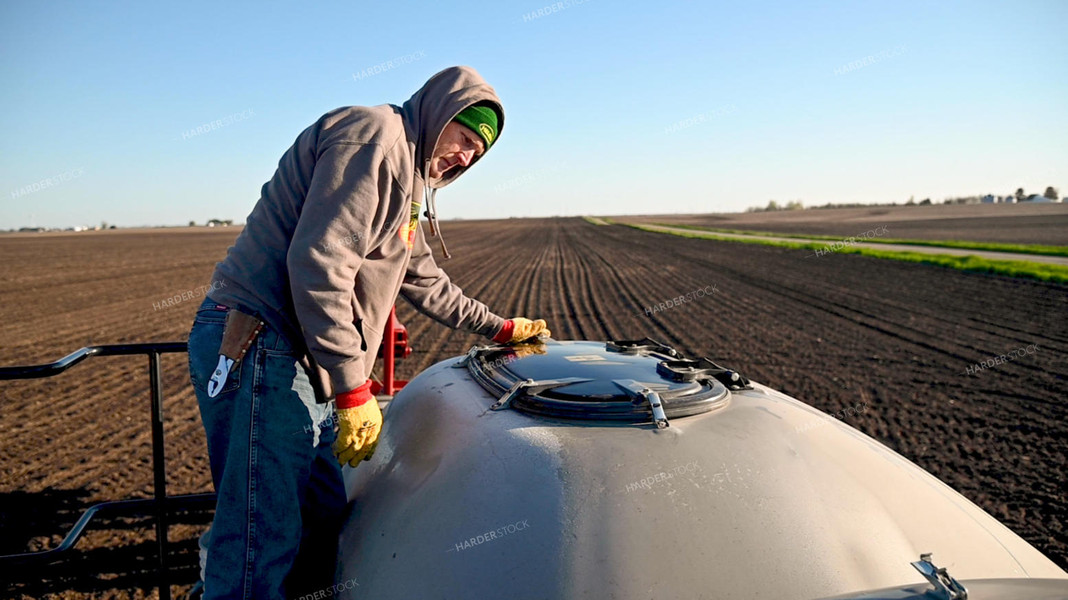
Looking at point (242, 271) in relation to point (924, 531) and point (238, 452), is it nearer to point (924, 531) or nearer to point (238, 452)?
point (238, 452)

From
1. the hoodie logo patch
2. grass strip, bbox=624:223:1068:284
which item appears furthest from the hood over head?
grass strip, bbox=624:223:1068:284

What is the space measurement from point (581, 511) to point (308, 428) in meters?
0.89

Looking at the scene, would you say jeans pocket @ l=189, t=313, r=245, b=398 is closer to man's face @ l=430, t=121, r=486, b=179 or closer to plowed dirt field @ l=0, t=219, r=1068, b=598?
man's face @ l=430, t=121, r=486, b=179

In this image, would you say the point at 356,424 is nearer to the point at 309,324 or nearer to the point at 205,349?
the point at 309,324

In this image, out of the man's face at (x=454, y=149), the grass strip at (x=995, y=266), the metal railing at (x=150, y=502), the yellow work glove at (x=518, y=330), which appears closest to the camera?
the man's face at (x=454, y=149)

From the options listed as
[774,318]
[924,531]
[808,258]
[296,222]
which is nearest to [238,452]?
[296,222]

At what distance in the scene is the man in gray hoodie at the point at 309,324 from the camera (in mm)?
1738

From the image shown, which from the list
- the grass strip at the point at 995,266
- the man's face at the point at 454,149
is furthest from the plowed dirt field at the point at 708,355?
the man's face at the point at 454,149

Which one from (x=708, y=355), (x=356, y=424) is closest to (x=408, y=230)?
(x=356, y=424)

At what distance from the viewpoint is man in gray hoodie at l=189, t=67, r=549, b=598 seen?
1.74 metres

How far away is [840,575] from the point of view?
135 cm

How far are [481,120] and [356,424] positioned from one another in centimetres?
100

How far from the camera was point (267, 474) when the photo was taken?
70.1 inches

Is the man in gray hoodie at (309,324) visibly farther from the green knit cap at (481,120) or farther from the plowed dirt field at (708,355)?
the plowed dirt field at (708,355)
